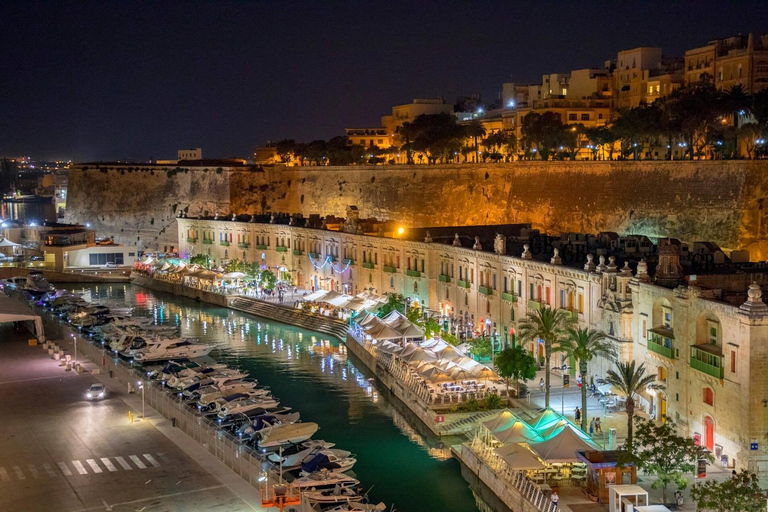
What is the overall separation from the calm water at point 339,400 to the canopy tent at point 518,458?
1968 mm

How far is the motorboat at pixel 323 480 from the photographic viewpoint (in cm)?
2753

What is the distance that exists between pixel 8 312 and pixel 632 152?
51.2m

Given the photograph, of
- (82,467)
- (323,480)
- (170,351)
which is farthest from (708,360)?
(170,351)

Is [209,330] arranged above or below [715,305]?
below

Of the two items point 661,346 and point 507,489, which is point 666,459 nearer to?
point 507,489

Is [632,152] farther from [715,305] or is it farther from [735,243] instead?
[715,305]

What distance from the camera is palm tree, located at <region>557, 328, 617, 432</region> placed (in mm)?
31922

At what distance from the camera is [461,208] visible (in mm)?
82375

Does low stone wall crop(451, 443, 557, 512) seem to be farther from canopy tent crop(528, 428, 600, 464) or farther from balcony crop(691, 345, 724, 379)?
balcony crop(691, 345, 724, 379)

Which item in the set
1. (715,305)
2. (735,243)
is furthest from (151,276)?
(715,305)

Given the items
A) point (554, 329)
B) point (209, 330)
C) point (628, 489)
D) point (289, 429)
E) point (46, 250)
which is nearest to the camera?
point (628, 489)

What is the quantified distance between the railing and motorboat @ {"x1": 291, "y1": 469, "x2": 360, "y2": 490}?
1123cm

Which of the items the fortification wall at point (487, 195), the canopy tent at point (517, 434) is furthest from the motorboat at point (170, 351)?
the fortification wall at point (487, 195)

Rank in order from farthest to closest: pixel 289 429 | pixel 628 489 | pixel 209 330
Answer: pixel 209 330
pixel 289 429
pixel 628 489
